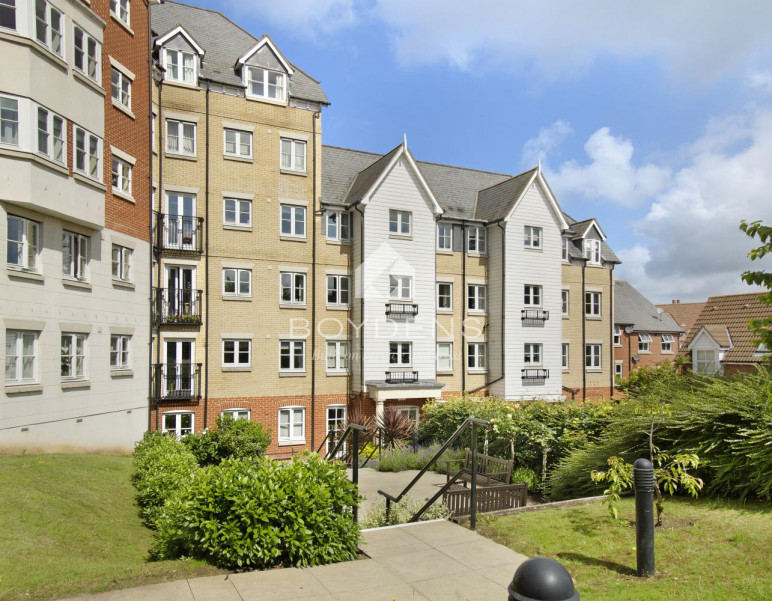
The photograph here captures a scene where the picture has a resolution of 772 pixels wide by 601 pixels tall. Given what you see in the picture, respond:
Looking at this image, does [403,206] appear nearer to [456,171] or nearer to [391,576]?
[456,171]

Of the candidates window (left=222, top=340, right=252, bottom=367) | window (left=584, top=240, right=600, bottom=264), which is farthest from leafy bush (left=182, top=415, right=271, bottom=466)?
window (left=584, top=240, right=600, bottom=264)

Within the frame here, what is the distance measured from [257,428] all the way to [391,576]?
524 inches

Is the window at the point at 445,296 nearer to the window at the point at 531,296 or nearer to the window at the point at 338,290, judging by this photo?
the window at the point at 531,296

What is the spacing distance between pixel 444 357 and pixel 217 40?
694 inches

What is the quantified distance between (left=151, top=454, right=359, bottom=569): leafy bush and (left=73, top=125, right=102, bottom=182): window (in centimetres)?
1223

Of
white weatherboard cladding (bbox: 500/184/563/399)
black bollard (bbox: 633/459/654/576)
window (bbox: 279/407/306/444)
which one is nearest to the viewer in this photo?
black bollard (bbox: 633/459/654/576)

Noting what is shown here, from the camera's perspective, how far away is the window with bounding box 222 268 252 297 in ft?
76.3

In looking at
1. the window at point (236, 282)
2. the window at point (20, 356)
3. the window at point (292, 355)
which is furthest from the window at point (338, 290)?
the window at point (20, 356)

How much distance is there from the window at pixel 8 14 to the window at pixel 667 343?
148 ft

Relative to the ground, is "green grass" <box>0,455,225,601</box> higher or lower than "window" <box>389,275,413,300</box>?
lower

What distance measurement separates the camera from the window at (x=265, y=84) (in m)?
24.2

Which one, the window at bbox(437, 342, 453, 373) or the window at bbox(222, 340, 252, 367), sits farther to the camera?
the window at bbox(437, 342, 453, 373)

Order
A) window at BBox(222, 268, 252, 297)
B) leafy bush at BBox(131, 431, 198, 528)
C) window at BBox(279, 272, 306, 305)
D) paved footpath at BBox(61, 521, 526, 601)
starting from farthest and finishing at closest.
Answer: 1. window at BBox(279, 272, 306, 305)
2. window at BBox(222, 268, 252, 297)
3. leafy bush at BBox(131, 431, 198, 528)
4. paved footpath at BBox(61, 521, 526, 601)

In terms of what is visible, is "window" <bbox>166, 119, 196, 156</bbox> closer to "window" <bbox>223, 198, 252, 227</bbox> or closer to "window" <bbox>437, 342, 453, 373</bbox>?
"window" <bbox>223, 198, 252, 227</bbox>
